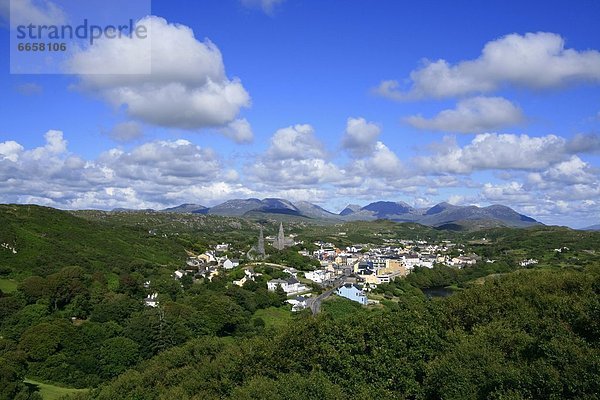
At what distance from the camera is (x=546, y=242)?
106 m

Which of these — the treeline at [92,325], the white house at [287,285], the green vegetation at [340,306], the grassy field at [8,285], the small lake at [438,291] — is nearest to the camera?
the treeline at [92,325]

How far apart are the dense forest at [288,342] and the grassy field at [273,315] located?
0.21 m

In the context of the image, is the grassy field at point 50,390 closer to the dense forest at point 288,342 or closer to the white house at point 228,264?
the dense forest at point 288,342

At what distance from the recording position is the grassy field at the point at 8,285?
3968 centimetres

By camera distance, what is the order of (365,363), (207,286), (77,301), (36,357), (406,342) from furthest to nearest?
(207,286) < (77,301) < (36,357) < (406,342) < (365,363)

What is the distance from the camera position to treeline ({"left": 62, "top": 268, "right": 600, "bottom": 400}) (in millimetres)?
13000

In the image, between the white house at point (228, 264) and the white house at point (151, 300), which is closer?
the white house at point (151, 300)

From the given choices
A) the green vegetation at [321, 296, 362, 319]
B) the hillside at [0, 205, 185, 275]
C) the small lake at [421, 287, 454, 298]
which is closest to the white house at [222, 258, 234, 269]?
the hillside at [0, 205, 185, 275]

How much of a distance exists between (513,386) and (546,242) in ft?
348

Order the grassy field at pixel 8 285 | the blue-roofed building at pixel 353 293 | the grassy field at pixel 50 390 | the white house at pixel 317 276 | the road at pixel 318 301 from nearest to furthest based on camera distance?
the grassy field at pixel 50 390, the grassy field at pixel 8 285, the road at pixel 318 301, the blue-roofed building at pixel 353 293, the white house at pixel 317 276

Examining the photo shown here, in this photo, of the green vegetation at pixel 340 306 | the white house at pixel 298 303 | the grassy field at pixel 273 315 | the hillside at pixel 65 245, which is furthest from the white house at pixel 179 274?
the green vegetation at pixel 340 306

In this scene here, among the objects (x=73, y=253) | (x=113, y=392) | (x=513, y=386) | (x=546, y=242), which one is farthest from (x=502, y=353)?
(x=546, y=242)

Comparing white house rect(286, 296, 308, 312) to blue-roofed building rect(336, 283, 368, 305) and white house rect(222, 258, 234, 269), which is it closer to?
blue-roofed building rect(336, 283, 368, 305)

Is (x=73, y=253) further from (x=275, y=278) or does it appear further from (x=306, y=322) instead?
(x=306, y=322)
